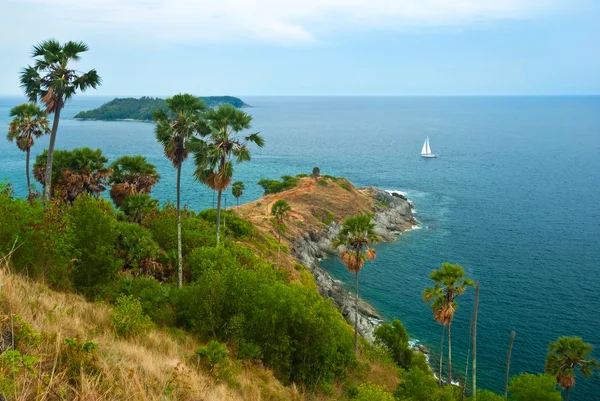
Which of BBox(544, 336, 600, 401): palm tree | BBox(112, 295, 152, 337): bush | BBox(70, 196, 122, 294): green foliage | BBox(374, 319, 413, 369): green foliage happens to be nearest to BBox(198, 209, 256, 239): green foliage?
BBox(374, 319, 413, 369): green foliage

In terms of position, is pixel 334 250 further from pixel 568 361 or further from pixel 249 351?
pixel 249 351

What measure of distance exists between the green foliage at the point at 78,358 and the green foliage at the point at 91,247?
39.7 feet

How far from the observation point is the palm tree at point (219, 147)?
27547mm

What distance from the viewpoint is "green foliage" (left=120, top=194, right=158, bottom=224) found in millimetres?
32344

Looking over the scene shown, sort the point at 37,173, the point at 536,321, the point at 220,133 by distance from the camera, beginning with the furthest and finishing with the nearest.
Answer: the point at 536,321 → the point at 37,173 → the point at 220,133

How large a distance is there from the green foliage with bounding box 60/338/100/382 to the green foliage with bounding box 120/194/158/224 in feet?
81.5

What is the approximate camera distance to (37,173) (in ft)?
121

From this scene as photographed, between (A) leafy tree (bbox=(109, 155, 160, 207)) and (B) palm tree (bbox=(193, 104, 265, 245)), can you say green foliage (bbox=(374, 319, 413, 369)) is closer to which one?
(B) palm tree (bbox=(193, 104, 265, 245))

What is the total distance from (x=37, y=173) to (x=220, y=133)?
20.1 metres

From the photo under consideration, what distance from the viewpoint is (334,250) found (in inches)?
3017

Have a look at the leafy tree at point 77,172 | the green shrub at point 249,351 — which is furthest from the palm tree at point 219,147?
the leafy tree at point 77,172

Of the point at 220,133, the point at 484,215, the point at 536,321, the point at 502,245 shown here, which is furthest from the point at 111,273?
the point at 484,215

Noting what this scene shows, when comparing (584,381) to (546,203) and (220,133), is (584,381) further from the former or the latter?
(546,203)

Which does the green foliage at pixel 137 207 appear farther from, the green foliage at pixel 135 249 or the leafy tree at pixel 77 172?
the green foliage at pixel 135 249
